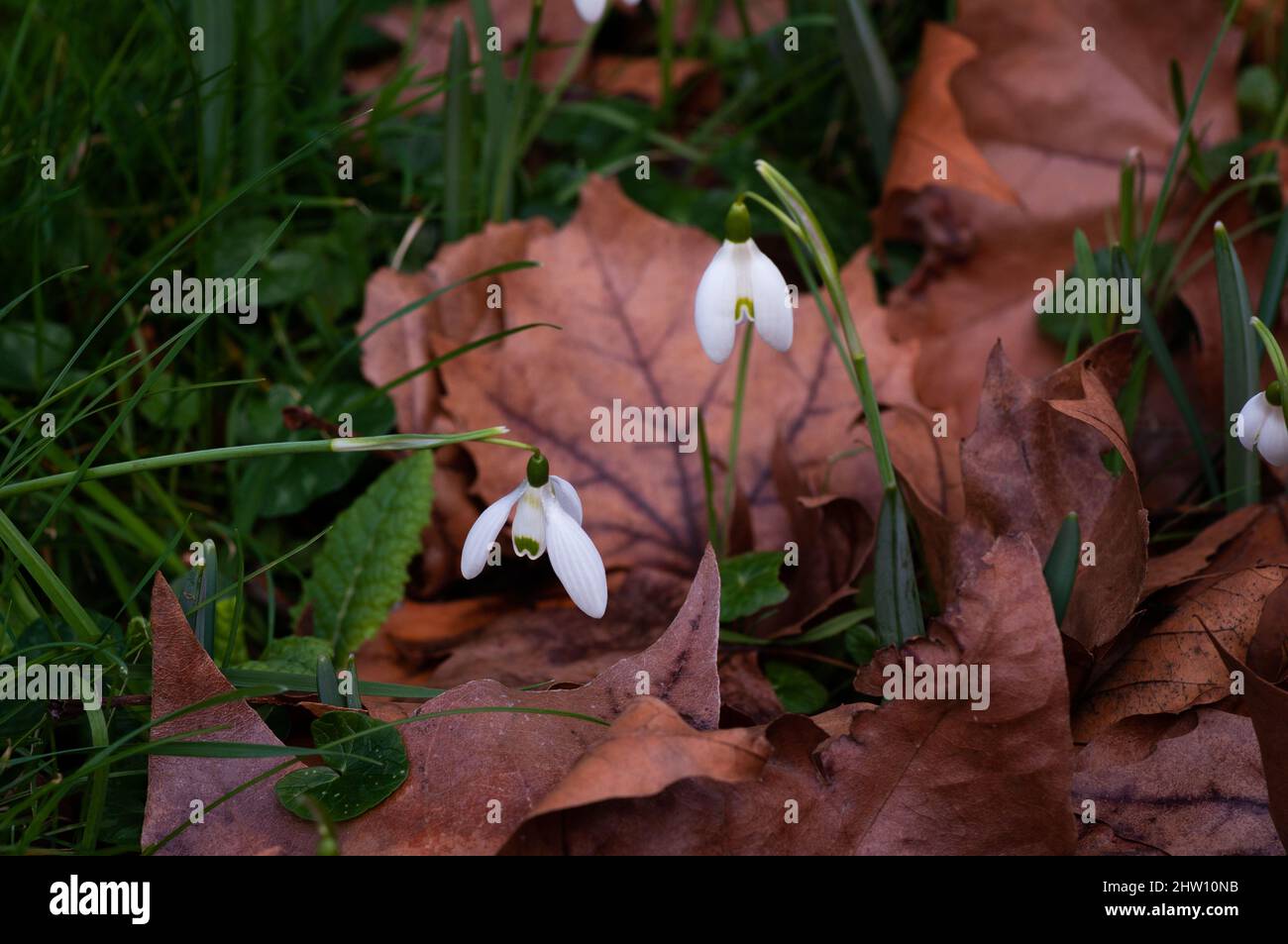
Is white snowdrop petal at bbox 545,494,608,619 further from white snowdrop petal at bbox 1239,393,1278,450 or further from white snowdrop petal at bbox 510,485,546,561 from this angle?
white snowdrop petal at bbox 1239,393,1278,450

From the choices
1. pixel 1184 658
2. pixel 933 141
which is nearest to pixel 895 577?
pixel 1184 658

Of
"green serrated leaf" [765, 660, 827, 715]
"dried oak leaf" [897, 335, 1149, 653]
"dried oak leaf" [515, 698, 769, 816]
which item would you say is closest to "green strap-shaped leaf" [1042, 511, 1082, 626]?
"dried oak leaf" [897, 335, 1149, 653]

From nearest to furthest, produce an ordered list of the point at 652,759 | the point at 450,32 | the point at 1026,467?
the point at 652,759, the point at 1026,467, the point at 450,32

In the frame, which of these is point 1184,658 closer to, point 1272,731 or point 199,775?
point 1272,731

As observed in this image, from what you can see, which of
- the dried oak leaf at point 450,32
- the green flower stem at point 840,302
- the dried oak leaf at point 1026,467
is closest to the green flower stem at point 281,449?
the green flower stem at point 840,302

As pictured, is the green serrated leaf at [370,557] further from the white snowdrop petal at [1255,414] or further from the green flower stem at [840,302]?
the white snowdrop petal at [1255,414]
